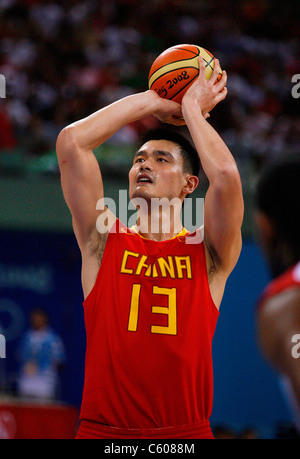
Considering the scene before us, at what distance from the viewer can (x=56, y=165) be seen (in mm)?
10094

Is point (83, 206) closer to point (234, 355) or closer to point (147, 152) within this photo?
point (147, 152)

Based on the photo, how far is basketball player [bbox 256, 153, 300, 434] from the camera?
2.09 m

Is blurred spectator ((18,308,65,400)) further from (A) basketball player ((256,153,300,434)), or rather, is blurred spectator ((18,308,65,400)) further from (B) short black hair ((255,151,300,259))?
(B) short black hair ((255,151,300,259))

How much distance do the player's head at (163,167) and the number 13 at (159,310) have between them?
63cm

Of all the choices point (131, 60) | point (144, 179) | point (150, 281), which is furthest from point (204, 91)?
point (131, 60)

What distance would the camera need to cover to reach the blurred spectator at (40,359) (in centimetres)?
944

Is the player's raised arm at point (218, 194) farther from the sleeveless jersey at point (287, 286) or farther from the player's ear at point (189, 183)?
the sleeveless jersey at point (287, 286)

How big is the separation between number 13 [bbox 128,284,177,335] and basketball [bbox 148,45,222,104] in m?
1.25

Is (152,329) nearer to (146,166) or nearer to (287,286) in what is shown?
(146,166)

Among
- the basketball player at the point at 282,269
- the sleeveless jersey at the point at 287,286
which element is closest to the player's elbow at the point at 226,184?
the basketball player at the point at 282,269

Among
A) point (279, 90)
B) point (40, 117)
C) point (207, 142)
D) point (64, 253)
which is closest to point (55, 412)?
point (64, 253)

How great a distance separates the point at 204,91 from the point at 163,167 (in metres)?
0.54

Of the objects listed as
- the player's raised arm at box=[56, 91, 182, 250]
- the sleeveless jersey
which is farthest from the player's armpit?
the sleeveless jersey

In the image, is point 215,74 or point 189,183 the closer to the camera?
point 215,74
